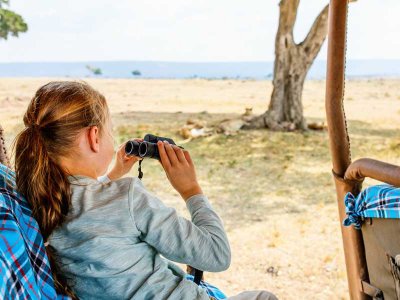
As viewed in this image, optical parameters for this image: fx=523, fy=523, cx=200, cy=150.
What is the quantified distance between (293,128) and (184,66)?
23403mm

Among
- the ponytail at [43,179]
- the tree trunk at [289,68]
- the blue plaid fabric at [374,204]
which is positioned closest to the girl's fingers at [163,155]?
the ponytail at [43,179]

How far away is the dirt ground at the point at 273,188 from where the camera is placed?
2801 mm

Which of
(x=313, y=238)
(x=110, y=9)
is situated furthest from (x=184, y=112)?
(x=110, y=9)

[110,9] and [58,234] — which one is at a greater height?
[110,9]

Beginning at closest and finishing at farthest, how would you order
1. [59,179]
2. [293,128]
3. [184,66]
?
[59,179] < [293,128] < [184,66]

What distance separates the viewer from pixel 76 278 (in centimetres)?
104

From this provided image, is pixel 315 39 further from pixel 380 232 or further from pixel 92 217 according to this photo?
pixel 92 217

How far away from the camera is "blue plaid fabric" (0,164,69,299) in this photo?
930mm

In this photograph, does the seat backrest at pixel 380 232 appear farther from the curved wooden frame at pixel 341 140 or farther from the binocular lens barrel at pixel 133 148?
the binocular lens barrel at pixel 133 148

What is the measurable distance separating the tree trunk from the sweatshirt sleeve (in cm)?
593

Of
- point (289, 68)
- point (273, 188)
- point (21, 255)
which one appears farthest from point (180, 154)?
point (289, 68)

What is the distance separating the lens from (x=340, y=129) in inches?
52.0

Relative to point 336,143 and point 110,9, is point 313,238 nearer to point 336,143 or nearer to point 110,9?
point 336,143

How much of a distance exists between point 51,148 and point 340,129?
2.34 ft
